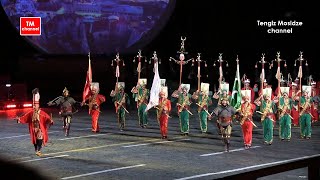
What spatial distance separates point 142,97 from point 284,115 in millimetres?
5980

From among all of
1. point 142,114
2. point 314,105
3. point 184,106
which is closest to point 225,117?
point 184,106

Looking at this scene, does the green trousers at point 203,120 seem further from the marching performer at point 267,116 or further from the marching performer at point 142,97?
the marching performer at point 267,116

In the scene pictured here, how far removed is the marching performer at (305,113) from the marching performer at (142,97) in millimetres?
5979

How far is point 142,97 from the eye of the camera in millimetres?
25359

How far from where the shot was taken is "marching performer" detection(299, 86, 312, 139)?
22.2m

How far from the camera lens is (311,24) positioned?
1492 inches

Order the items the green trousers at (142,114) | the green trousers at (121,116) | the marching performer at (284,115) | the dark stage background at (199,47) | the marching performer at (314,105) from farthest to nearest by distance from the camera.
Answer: the dark stage background at (199,47)
the marching performer at (314,105)
the green trousers at (142,114)
the green trousers at (121,116)
the marching performer at (284,115)

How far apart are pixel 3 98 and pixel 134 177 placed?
19.8 m

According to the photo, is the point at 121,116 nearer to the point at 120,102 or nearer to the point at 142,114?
the point at 120,102

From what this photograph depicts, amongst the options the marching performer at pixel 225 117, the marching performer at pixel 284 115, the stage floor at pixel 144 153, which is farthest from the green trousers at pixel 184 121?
the marching performer at pixel 225 117

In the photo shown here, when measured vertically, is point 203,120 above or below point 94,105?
below

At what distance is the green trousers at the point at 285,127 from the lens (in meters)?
21.8

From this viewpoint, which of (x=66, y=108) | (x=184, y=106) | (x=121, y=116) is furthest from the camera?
(x=121, y=116)
